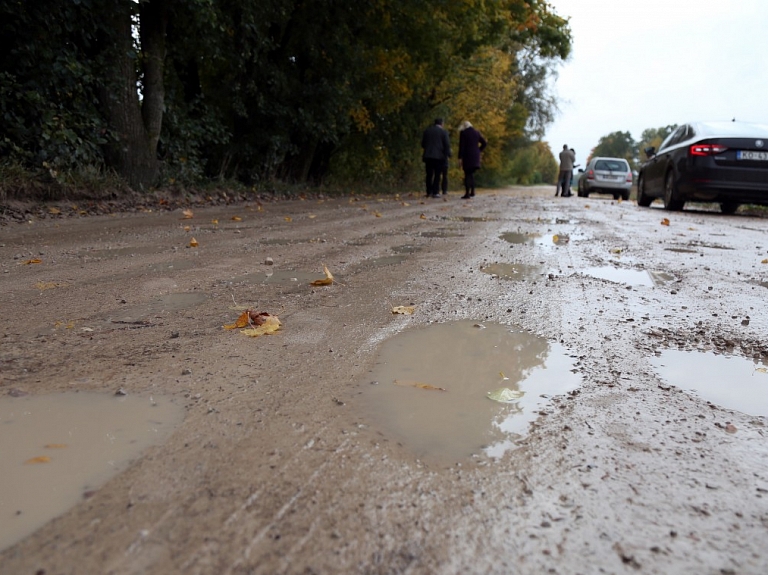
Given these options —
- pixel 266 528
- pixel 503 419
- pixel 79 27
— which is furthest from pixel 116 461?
pixel 79 27

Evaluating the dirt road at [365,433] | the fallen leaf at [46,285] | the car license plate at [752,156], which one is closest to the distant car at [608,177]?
the car license plate at [752,156]

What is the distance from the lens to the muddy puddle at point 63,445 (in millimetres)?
1369

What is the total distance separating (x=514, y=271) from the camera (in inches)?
173

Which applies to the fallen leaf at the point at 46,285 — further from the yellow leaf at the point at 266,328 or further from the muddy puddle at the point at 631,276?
the muddy puddle at the point at 631,276

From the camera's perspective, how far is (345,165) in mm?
20594

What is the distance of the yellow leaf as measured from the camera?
2.69 metres

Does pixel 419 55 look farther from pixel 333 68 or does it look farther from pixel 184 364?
pixel 184 364

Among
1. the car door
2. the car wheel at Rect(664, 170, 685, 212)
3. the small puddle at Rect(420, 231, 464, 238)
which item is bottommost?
the small puddle at Rect(420, 231, 464, 238)

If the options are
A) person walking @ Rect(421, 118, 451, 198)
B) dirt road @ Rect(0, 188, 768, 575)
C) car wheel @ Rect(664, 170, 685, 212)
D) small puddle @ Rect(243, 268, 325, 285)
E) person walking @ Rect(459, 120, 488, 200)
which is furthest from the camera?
person walking @ Rect(459, 120, 488, 200)

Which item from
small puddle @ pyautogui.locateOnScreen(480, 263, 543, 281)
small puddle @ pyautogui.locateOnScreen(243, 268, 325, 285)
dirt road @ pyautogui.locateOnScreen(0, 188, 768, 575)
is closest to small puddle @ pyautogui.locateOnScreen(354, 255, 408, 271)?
dirt road @ pyautogui.locateOnScreen(0, 188, 768, 575)

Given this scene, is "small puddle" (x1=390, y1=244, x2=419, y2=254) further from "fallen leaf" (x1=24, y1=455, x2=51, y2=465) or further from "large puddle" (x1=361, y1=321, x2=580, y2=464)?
"fallen leaf" (x1=24, y1=455, x2=51, y2=465)

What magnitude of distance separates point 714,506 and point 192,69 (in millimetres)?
13986

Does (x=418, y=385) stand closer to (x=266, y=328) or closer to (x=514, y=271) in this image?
(x=266, y=328)

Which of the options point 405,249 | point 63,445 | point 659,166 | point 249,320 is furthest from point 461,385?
point 659,166
